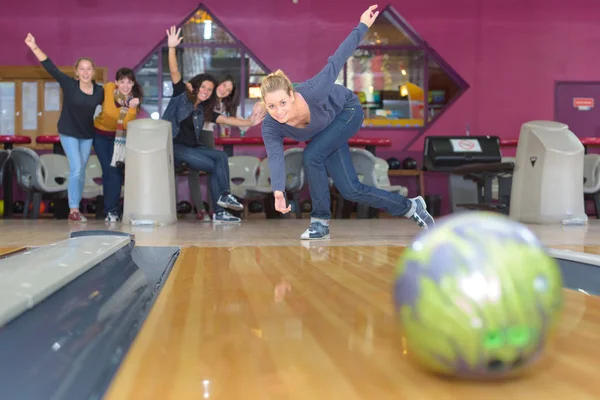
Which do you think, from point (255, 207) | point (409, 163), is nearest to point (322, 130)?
point (255, 207)

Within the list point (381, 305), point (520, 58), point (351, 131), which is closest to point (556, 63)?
point (520, 58)

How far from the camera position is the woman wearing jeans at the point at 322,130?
8.81ft

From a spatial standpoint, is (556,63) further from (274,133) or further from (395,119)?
(274,133)

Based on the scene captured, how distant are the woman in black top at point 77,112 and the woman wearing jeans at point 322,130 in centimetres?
220

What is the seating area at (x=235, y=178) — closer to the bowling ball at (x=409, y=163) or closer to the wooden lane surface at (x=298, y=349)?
the bowling ball at (x=409, y=163)

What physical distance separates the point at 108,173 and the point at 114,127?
368 millimetres

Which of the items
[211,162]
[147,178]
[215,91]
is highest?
[215,91]

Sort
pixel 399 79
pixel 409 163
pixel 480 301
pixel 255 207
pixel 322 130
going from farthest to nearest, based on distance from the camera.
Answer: pixel 399 79 < pixel 409 163 < pixel 255 207 < pixel 322 130 < pixel 480 301

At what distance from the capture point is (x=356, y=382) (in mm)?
848

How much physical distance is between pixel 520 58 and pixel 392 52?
1814mm

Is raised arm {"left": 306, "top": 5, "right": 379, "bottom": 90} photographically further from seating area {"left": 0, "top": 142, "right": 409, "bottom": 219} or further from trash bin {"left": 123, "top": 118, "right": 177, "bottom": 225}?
seating area {"left": 0, "top": 142, "right": 409, "bottom": 219}

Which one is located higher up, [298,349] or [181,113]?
[181,113]

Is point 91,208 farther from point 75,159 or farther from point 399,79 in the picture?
point 399,79

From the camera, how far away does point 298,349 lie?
103 centimetres
